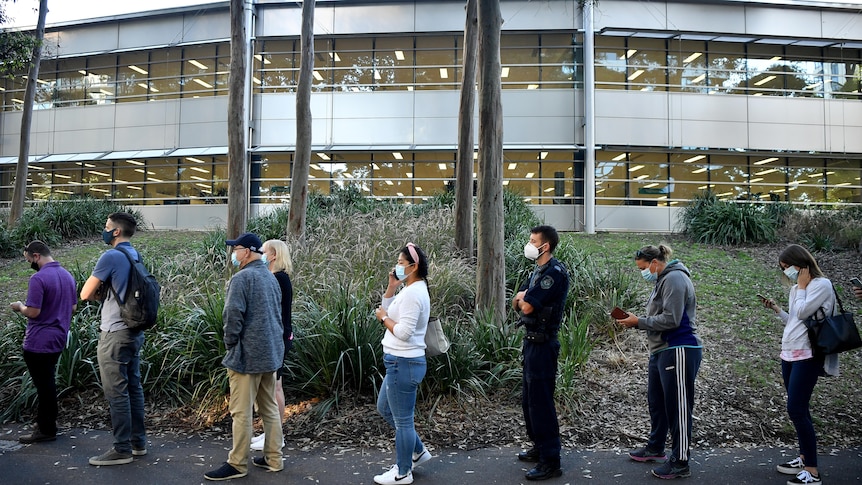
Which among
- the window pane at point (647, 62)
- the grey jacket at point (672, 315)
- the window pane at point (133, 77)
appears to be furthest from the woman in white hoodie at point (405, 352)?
the window pane at point (133, 77)

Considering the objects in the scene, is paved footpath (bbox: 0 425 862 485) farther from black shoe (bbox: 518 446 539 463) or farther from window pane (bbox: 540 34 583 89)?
window pane (bbox: 540 34 583 89)

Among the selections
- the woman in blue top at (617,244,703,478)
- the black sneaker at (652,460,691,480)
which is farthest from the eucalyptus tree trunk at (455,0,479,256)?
the black sneaker at (652,460,691,480)

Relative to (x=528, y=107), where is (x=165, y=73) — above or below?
above

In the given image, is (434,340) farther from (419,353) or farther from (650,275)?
(650,275)

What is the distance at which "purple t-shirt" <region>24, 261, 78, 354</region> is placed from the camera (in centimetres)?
573

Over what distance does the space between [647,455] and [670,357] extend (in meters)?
0.95

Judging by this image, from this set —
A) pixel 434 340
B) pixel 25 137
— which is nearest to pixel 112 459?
pixel 434 340

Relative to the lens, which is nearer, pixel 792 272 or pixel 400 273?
pixel 400 273

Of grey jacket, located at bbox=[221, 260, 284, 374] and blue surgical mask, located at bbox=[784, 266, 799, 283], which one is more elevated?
blue surgical mask, located at bbox=[784, 266, 799, 283]

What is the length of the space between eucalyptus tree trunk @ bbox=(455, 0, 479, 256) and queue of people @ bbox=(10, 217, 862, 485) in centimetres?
624

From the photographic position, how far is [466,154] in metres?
11.9

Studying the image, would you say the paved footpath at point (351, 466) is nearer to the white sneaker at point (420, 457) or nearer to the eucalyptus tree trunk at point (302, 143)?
the white sneaker at point (420, 457)

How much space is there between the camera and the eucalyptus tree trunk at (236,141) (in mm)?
11859

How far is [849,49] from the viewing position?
2305 cm
